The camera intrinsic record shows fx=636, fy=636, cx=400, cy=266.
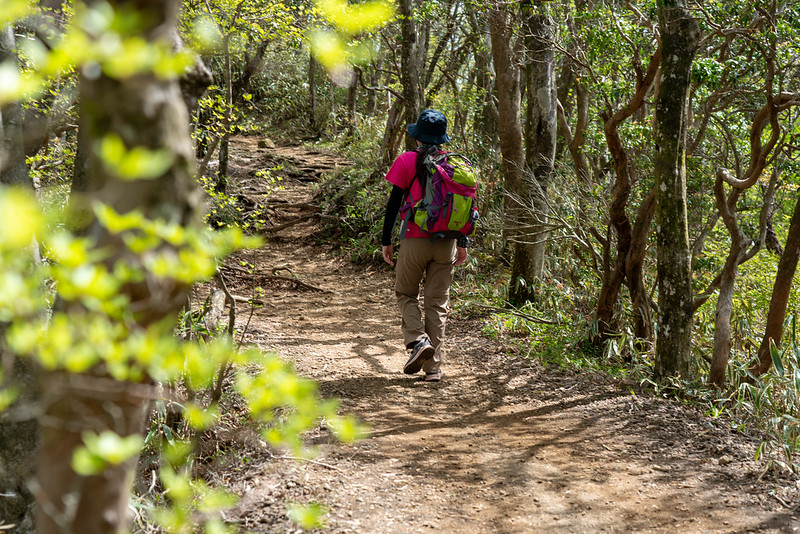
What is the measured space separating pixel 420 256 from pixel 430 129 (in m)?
1.08

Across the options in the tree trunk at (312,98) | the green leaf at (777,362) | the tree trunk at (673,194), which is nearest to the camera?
the green leaf at (777,362)

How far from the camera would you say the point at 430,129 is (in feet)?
17.6

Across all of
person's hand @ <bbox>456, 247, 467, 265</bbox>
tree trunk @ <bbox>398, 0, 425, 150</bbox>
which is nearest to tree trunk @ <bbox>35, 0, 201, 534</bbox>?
person's hand @ <bbox>456, 247, 467, 265</bbox>

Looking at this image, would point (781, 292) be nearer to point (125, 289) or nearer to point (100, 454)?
point (125, 289)

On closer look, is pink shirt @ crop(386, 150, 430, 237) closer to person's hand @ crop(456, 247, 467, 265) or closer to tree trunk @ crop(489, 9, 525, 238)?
person's hand @ crop(456, 247, 467, 265)

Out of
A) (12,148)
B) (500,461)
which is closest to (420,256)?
(500,461)

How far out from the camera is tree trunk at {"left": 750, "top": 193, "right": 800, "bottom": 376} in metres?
5.15

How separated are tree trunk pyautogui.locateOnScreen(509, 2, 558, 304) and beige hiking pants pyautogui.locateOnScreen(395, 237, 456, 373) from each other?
6.86ft

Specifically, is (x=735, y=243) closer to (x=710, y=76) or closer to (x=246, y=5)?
(x=710, y=76)

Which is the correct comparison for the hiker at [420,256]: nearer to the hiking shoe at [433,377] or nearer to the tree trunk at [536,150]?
the hiking shoe at [433,377]

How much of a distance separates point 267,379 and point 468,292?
23.3 feet

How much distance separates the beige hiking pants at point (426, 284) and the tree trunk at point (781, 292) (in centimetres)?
267

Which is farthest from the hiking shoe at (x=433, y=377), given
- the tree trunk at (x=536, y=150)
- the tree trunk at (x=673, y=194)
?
the tree trunk at (x=536, y=150)

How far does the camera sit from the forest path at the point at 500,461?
3523mm
